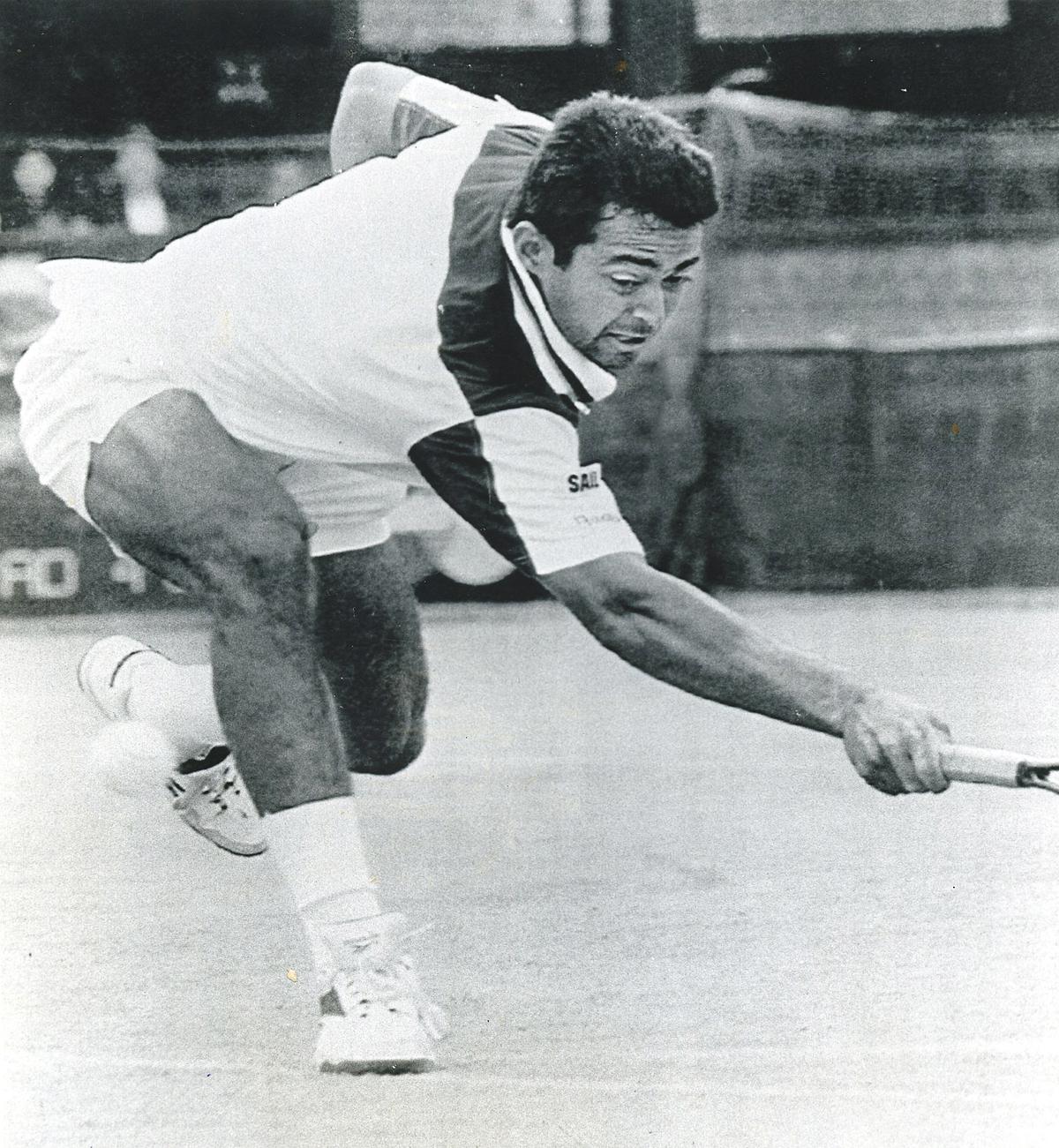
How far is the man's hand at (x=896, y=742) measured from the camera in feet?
7.81

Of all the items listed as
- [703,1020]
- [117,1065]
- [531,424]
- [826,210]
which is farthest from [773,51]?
[117,1065]

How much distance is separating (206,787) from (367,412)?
911 mm

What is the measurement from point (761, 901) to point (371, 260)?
136cm

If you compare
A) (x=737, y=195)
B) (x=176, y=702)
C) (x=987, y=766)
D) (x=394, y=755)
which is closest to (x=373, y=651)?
(x=394, y=755)

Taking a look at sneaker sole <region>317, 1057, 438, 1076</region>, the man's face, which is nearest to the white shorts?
the man's face

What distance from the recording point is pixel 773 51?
3.40 meters

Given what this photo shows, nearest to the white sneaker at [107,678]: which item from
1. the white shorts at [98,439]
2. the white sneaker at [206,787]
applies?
the white sneaker at [206,787]

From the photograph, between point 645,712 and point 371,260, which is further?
point 645,712

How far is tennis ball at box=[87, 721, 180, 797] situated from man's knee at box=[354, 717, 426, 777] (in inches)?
14.5

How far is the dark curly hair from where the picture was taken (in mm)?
2760

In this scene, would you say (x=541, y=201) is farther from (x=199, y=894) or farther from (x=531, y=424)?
(x=199, y=894)

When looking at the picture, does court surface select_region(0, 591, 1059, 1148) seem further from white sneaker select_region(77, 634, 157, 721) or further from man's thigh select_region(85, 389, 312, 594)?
man's thigh select_region(85, 389, 312, 594)

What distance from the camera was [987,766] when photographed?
2346mm

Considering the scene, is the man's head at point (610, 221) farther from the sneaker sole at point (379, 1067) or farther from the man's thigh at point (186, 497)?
the sneaker sole at point (379, 1067)
